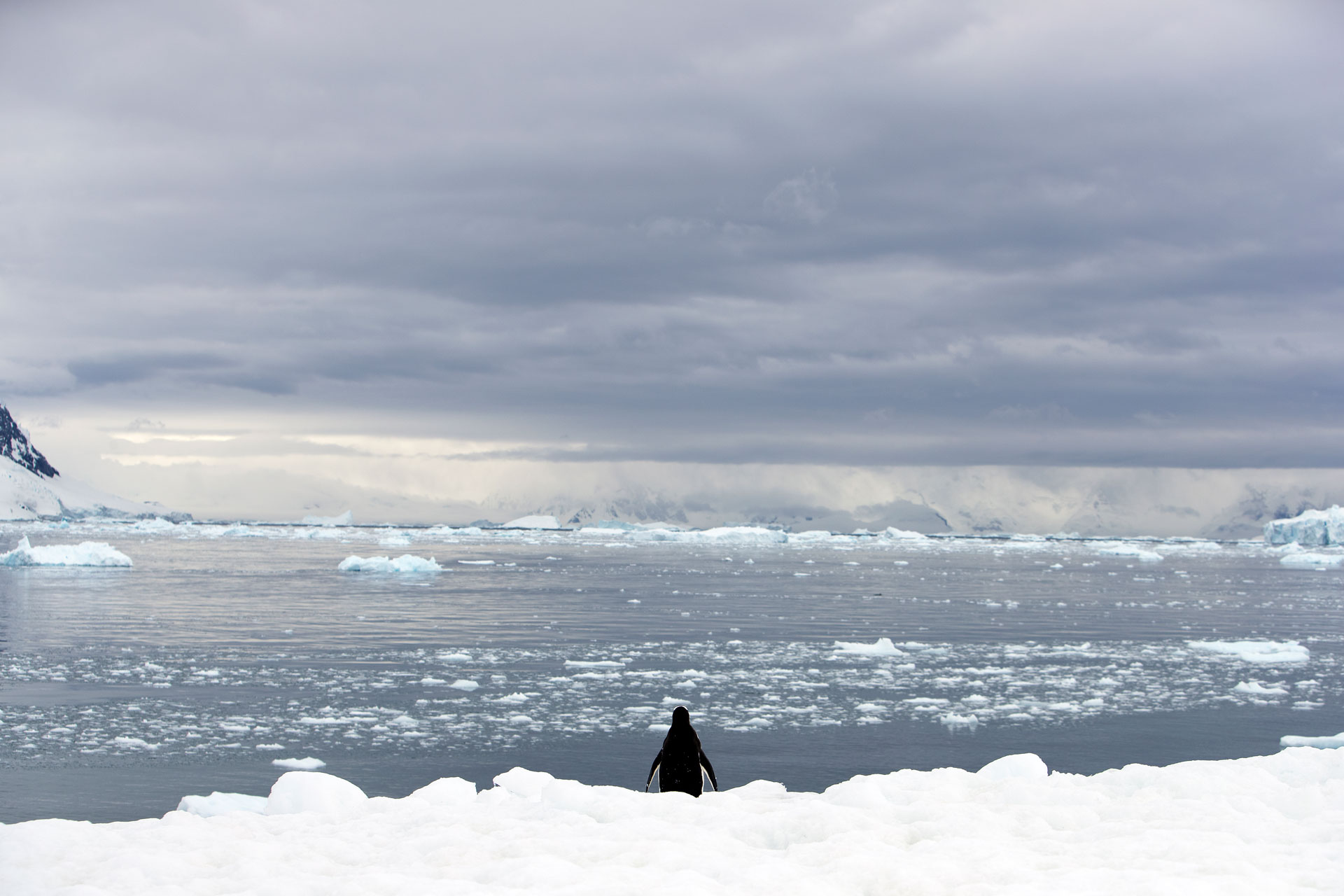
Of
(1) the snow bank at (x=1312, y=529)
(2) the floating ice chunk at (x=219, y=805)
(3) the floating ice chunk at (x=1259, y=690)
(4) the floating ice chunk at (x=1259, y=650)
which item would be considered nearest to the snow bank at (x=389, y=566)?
(4) the floating ice chunk at (x=1259, y=650)

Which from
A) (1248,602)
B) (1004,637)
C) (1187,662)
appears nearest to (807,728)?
(1187,662)

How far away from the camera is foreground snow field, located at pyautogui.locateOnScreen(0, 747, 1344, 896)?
648 cm

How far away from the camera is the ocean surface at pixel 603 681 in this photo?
13.8m

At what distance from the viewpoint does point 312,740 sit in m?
14.7

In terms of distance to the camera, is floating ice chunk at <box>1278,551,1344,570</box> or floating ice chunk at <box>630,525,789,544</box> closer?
floating ice chunk at <box>1278,551,1344,570</box>

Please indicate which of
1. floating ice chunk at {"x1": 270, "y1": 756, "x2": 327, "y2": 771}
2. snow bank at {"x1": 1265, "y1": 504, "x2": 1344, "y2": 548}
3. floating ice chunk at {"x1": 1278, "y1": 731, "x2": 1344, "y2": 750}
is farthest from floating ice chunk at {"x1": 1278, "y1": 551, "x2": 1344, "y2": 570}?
floating ice chunk at {"x1": 270, "y1": 756, "x2": 327, "y2": 771}

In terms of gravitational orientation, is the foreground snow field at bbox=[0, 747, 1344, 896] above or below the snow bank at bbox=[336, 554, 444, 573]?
above

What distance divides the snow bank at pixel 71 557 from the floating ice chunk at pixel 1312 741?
180ft

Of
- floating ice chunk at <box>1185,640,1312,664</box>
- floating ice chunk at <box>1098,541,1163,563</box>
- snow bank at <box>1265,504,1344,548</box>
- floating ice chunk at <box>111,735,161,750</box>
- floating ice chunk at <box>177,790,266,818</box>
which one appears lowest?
floating ice chunk at <box>111,735,161,750</box>

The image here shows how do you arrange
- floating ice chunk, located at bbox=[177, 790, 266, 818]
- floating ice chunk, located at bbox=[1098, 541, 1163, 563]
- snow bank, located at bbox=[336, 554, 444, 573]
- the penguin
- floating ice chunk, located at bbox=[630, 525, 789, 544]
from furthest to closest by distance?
floating ice chunk, located at bbox=[630, 525, 789, 544] → floating ice chunk, located at bbox=[1098, 541, 1163, 563] → snow bank, located at bbox=[336, 554, 444, 573] → the penguin → floating ice chunk, located at bbox=[177, 790, 266, 818]

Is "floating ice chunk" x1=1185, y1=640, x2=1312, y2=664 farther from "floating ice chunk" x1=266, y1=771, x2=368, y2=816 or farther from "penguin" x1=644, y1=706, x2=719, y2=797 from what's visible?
"floating ice chunk" x1=266, y1=771, x2=368, y2=816

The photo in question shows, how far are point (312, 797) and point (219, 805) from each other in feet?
4.78

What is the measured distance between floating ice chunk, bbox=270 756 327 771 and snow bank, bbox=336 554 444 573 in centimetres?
4048

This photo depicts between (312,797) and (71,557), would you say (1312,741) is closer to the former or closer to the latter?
(312,797)
